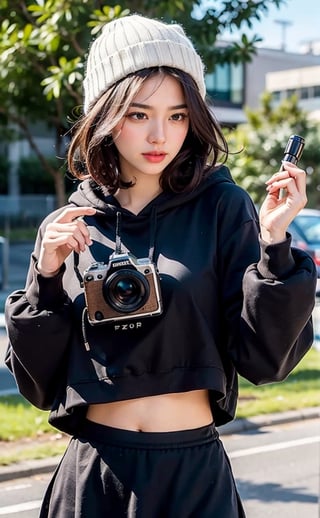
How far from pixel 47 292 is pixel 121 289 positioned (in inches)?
7.3

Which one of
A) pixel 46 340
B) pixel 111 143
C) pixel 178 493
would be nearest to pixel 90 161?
pixel 111 143

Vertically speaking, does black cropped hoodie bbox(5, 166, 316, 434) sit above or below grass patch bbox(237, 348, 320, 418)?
above

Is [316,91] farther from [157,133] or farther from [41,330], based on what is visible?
[41,330]

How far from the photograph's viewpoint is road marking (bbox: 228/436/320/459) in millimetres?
6633

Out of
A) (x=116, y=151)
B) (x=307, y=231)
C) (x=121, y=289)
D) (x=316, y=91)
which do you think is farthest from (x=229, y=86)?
(x=121, y=289)

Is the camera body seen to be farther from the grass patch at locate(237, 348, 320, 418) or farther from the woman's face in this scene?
the grass patch at locate(237, 348, 320, 418)

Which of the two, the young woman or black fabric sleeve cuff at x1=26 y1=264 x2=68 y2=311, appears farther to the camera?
black fabric sleeve cuff at x1=26 y1=264 x2=68 y2=311

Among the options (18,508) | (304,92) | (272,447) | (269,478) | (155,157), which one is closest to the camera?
(155,157)

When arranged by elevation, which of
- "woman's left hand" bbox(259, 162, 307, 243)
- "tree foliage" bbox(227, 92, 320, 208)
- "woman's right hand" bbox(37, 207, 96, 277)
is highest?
"woman's left hand" bbox(259, 162, 307, 243)

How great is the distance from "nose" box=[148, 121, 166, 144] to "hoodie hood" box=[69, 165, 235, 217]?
6.0 inches

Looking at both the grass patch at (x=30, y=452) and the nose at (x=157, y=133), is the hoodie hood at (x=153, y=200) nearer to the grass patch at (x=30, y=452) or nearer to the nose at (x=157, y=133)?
the nose at (x=157, y=133)

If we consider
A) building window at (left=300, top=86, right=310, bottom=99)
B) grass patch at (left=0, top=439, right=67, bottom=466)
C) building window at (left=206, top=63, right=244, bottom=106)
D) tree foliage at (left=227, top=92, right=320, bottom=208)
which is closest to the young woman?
grass patch at (left=0, top=439, right=67, bottom=466)

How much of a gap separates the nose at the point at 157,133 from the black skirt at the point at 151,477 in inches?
27.2

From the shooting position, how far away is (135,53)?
7.61ft
